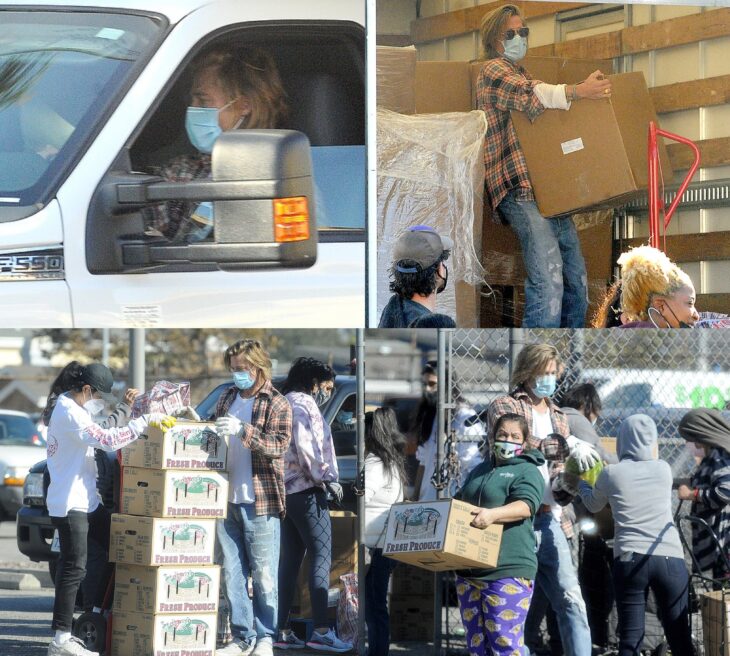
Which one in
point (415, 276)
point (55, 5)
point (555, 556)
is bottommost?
point (555, 556)

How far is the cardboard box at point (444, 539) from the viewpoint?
5941 millimetres

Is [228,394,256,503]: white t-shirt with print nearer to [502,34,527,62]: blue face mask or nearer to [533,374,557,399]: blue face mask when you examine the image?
[533,374,557,399]: blue face mask

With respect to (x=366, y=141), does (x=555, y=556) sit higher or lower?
lower

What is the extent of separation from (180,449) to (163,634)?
901mm

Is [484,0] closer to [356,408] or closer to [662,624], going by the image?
[356,408]

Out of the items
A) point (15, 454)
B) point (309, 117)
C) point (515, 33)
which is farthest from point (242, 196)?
point (15, 454)

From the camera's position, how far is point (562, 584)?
21.0 ft

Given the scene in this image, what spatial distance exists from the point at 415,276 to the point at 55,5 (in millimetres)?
2102

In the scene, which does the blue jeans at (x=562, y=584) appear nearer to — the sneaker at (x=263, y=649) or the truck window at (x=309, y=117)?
the sneaker at (x=263, y=649)

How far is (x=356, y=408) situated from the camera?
21.0 feet

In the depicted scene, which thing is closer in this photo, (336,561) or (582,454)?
(336,561)

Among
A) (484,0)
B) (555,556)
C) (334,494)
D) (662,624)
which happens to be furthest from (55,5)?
(662,624)

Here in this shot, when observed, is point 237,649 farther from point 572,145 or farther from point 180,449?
point 572,145

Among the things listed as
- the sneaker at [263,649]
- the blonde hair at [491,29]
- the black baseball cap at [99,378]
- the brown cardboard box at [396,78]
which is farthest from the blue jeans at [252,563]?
the blonde hair at [491,29]
